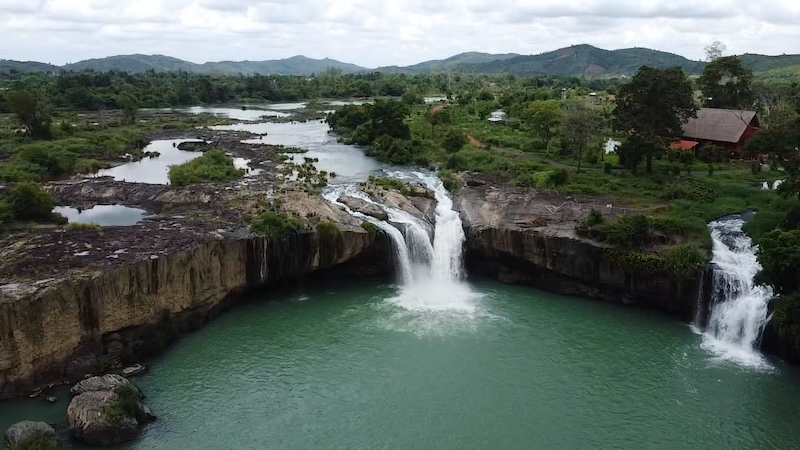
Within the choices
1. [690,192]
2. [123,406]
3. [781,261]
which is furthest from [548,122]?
[123,406]

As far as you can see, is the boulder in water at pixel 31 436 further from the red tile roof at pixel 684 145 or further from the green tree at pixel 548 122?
the red tile roof at pixel 684 145

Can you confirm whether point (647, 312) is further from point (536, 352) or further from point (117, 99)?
point (117, 99)

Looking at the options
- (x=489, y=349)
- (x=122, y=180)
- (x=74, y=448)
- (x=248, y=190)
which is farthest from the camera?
(x=122, y=180)

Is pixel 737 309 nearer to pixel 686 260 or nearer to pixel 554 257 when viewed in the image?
pixel 686 260

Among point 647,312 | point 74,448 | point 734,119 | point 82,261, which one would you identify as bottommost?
point 74,448

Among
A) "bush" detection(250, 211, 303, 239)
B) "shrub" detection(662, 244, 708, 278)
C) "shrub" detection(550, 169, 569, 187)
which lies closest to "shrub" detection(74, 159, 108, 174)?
"bush" detection(250, 211, 303, 239)

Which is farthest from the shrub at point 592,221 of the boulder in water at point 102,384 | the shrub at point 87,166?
the shrub at point 87,166

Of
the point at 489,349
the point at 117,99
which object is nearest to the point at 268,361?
the point at 489,349
